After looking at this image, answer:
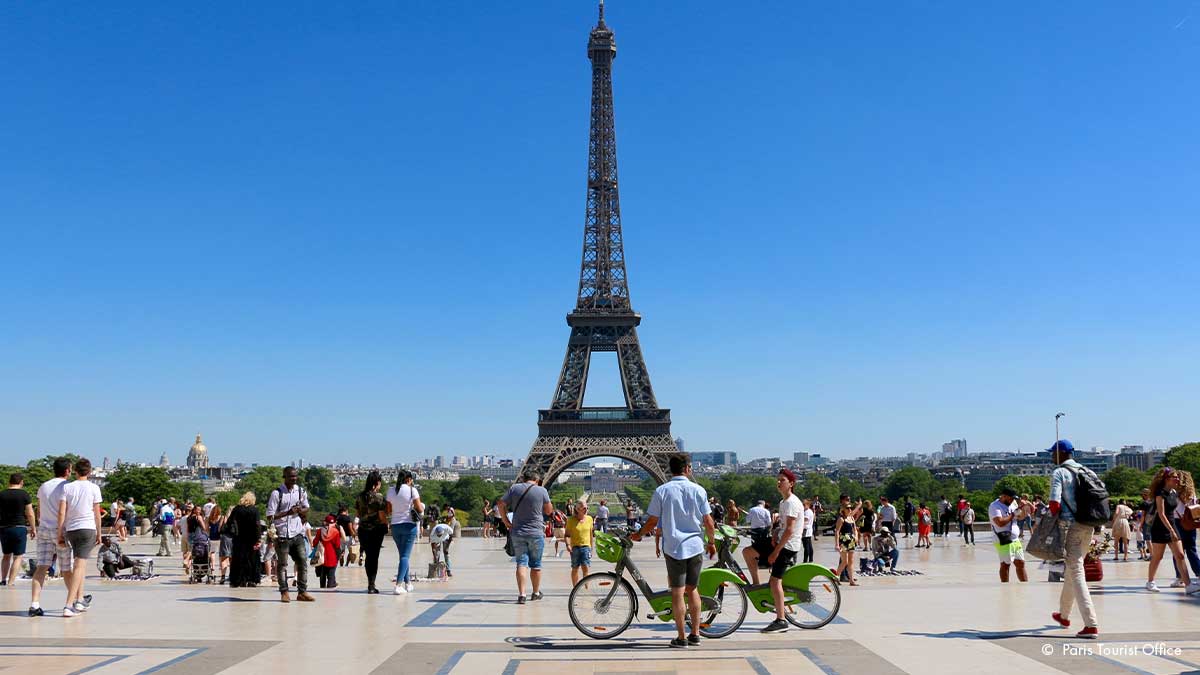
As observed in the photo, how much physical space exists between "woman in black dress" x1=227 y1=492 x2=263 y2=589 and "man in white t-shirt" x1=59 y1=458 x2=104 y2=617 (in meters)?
3.32

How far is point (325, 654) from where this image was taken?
9.55 m

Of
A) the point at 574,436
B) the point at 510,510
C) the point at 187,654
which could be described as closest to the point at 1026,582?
the point at 510,510

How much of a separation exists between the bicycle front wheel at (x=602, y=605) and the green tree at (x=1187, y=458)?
10448 centimetres

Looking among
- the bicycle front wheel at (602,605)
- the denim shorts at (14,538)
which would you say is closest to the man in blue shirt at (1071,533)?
the bicycle front wheel at (602,605)

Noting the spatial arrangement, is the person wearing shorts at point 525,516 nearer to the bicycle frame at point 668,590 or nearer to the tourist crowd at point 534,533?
the tourist crowd at point 534,533

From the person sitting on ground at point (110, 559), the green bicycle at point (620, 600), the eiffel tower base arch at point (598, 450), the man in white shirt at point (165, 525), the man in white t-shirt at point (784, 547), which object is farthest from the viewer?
the eiffel tower base arch at point (598, 450)

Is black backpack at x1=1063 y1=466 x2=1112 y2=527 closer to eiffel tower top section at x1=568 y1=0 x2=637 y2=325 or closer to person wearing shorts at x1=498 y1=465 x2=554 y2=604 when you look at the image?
person wearing shorts at x1=498 y1=465 x2=554 y2=604

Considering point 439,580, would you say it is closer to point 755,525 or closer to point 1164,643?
point 755,525

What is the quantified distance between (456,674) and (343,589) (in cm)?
809

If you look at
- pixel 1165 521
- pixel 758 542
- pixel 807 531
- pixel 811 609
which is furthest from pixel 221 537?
pixel 1165 521

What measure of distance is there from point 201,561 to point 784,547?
11186 mm

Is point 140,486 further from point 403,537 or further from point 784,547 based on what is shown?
point 784,547

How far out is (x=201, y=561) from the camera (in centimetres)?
1742

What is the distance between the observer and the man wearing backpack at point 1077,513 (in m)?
10.1
